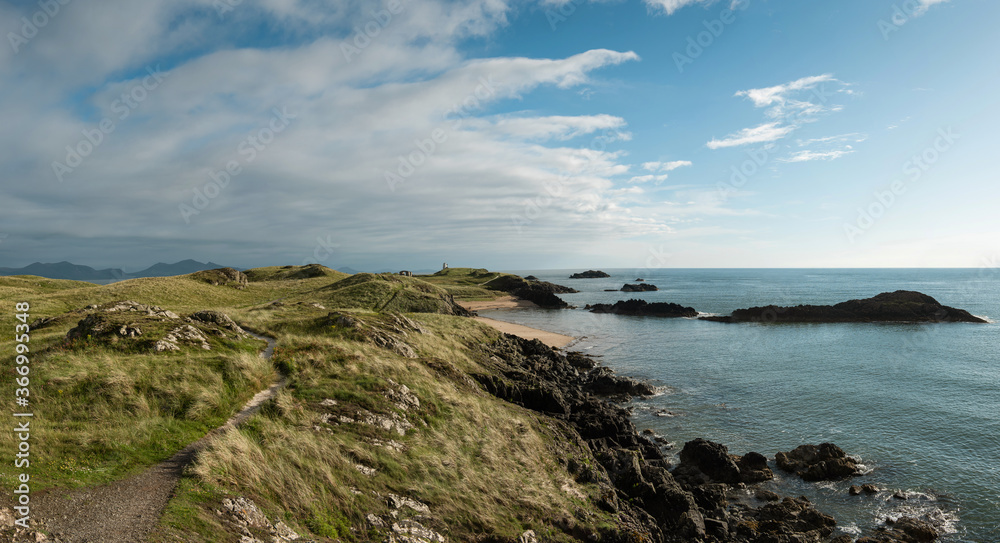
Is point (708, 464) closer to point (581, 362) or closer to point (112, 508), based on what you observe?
point (112, 508)

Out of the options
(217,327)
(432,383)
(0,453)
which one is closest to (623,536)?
(432,383)

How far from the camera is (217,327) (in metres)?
24.9

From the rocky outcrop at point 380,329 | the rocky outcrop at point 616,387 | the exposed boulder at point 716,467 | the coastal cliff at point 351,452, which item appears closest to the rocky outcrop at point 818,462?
the coastal cliff at point 351,452

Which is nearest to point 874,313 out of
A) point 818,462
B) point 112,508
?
point 818,462

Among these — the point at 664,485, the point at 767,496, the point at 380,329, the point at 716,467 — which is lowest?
the point at 767,496

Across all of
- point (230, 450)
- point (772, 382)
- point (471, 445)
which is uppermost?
point (230, 450)

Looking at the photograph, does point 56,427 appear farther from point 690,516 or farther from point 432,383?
point 690,516

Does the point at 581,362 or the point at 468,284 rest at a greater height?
the point at 468,284

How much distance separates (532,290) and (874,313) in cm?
7964

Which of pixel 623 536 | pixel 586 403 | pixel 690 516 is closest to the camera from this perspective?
pixel 623 536

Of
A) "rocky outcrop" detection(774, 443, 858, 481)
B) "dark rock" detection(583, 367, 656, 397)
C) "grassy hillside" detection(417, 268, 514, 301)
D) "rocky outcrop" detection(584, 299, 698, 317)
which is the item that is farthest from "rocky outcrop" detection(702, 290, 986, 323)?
"grassy hillside" detection(417, 268, 514, 301)

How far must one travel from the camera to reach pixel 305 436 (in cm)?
1436

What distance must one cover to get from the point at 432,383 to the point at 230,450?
11.4 m

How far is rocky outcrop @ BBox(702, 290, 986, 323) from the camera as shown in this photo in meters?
82.1
